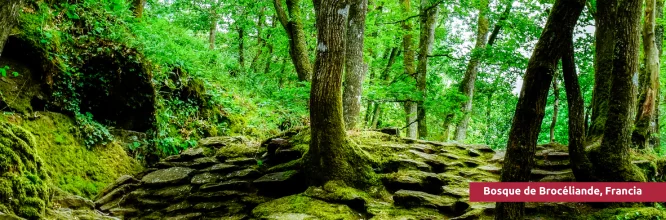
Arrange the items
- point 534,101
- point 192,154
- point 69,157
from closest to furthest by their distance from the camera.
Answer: point 534,101, point 69,157, point 192,154

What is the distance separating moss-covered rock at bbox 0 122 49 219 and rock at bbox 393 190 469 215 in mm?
4139

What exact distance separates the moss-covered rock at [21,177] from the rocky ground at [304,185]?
1.78 metres

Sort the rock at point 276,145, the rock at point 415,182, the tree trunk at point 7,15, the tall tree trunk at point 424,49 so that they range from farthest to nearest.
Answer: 1. the tall tree trunk at point 424,49
2. the rock at point 276,145
3. the rock at point 415,182
4. the tree trunk at point 7,15

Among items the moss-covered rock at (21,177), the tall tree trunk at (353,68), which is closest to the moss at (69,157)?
the moss-covered rock at (21,177)

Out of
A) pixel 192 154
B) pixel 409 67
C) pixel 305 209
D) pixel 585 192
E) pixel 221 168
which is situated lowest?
pixel 305 209

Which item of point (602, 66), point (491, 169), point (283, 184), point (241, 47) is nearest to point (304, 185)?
point (283, 184)

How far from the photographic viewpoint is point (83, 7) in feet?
27.9

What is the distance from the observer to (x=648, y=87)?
7785 mm

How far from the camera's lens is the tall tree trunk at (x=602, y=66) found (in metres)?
6.09

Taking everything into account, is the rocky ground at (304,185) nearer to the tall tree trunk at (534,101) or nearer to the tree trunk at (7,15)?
the tall tree trunk at (534,101)

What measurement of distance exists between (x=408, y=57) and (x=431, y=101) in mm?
2920

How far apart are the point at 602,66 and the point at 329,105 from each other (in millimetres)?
4164

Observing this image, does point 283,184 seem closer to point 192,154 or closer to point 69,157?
point 192,154

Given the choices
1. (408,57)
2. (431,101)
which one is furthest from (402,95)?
(408,57)
